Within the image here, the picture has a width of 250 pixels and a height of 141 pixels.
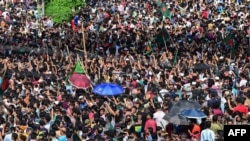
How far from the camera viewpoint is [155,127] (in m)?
14.5

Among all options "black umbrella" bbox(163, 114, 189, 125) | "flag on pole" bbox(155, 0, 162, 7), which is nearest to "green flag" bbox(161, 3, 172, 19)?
"flag on pole" bbox(155, 0, 162, 7)

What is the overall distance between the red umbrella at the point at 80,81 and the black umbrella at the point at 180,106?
16.8 feet

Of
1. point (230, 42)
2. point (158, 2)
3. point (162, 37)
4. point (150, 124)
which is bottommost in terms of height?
point (230, 42)

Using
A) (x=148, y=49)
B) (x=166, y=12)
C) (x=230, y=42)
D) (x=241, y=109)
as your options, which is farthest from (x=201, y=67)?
(x=166, y=12)

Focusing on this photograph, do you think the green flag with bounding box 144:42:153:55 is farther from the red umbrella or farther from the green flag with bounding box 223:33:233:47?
the red umbrella

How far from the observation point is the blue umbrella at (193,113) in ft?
47.8

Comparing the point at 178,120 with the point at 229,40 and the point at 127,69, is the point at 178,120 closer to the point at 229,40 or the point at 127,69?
the point at 127,69

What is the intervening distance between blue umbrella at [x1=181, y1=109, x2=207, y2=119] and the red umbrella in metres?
5.49

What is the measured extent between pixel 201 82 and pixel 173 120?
525cm

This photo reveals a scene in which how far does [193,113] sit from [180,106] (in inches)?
17.7

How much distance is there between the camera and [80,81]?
65.0 feet

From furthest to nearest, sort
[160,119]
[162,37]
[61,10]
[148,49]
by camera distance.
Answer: [61,10] → [148,49] → [162,37] → [160,119]

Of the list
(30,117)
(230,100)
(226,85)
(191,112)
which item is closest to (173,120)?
(191,112)

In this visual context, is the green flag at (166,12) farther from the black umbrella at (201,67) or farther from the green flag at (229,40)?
the black umbrella at (201,67)
